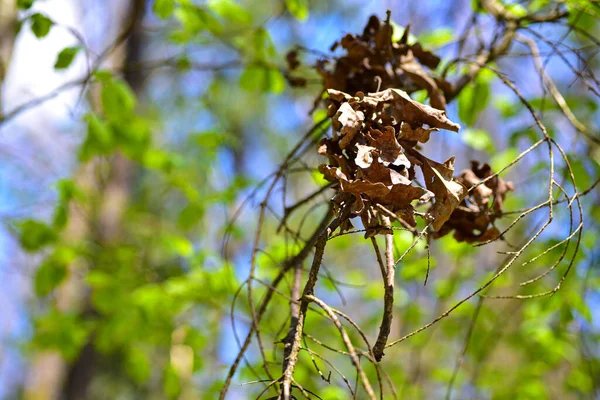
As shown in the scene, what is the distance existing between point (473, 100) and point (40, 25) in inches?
40.0

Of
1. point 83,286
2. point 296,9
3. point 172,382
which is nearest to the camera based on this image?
point 296,9

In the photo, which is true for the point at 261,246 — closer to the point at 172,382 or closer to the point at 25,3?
the point at 172,382

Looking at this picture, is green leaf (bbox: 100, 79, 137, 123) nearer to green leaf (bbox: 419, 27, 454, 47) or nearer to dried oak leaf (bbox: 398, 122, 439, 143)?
green leaf (bbox: 419, 27, 454, 47)

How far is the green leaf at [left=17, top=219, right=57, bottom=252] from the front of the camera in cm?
184

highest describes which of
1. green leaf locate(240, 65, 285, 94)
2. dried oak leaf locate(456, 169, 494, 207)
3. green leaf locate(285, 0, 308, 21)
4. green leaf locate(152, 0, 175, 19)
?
green leaf locate(285, 0, 308, 21)

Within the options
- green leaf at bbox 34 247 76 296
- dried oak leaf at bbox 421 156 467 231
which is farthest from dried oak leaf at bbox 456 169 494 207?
green leaf at bbox 34 247 76 296

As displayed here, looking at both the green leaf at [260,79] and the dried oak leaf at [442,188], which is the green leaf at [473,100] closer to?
the green leaf at [260,79]

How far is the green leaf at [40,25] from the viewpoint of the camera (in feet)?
4.11

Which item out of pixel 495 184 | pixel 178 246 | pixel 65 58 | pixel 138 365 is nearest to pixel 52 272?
pixel 178 246

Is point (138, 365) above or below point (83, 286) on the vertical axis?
below

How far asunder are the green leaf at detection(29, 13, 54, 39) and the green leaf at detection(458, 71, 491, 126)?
98cm

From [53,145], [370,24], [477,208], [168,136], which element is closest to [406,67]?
[370,24]

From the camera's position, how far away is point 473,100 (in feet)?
4.24

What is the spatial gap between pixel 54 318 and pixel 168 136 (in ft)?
14.6
